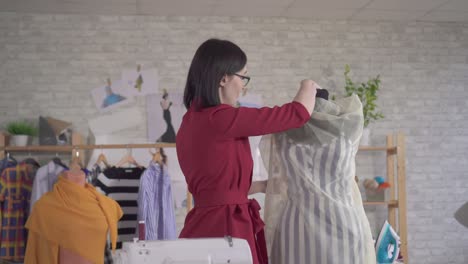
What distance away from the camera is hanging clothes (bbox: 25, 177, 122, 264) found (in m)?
3.52

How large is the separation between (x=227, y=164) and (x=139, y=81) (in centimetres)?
338

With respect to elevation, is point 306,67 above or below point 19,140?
above

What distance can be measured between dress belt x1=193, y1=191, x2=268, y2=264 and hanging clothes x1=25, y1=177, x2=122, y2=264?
1.87m

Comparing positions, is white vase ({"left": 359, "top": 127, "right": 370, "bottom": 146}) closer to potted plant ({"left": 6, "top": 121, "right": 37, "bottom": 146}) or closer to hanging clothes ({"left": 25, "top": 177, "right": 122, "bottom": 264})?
hanging clothes ({"left": 25, "top": 177, "right": 122, "bottom": 264})

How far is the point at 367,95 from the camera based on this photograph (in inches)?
198

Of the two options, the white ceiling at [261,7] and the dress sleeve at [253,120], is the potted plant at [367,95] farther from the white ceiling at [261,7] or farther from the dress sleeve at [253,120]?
the dress sleeve at [253,120]

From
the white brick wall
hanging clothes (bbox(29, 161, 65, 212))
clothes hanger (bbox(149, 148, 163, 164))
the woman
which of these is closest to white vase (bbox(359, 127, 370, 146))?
the white brick wall

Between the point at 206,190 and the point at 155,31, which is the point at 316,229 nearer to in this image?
the point at 206,190

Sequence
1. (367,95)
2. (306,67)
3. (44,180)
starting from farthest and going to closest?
(306,67) < (367,95) < (44,180)

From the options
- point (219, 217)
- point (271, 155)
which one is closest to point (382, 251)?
point (271, 155)

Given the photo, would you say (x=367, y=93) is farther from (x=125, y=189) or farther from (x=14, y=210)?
(x=14, y=210)

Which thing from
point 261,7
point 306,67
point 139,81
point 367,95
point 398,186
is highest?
point 261,7

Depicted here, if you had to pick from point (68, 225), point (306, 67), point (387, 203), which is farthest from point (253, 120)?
point (306, 67)

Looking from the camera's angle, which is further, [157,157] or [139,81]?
[139,81]
